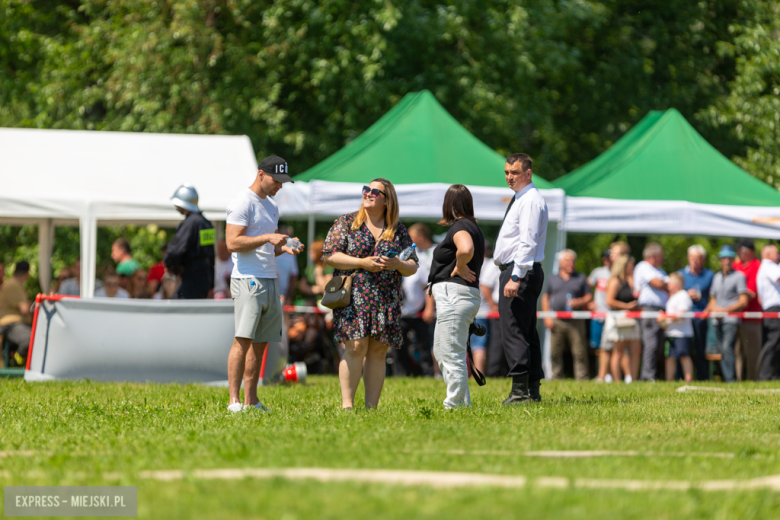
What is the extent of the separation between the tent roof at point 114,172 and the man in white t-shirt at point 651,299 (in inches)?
219

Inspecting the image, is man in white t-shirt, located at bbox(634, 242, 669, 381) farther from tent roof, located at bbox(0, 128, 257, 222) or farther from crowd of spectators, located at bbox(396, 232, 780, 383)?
tent roof, located at bbox(0, 128, 257, 222)

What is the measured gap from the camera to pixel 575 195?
46.1 feet

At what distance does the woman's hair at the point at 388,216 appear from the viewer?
24.5ft

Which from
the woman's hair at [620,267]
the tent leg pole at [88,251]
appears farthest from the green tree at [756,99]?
the tent leg pole at [88,251]

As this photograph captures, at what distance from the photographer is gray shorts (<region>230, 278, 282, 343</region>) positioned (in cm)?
751

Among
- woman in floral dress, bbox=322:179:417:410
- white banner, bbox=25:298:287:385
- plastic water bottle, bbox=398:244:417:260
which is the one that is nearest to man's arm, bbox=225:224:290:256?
woman in floral dress, bbox=322:179:417:410

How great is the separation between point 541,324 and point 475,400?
5509 millimetres

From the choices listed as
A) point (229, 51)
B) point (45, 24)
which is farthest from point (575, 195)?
point (45, 24)

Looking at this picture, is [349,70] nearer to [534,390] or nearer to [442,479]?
[534,390]

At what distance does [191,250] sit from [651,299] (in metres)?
6.39

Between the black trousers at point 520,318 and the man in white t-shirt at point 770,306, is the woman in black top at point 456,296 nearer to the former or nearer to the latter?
the black trousers at point 520,318

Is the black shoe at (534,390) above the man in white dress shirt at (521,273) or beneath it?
beneath

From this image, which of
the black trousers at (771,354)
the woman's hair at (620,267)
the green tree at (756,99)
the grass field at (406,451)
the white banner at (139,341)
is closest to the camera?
the grass field at (406,451)

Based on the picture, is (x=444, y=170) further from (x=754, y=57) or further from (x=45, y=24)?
(x=45, y=24)
